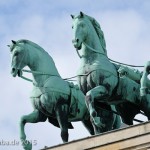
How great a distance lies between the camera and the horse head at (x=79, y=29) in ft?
76.8

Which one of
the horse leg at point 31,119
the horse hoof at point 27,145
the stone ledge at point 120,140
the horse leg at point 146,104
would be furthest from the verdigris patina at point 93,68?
the horse hoof at point 27,145

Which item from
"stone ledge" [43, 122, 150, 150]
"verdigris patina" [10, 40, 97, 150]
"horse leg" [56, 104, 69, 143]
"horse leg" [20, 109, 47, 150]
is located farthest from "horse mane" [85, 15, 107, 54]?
"stone ledge" [43, 122, 150, 150]

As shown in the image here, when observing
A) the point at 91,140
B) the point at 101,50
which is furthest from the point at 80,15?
the point at 91,140

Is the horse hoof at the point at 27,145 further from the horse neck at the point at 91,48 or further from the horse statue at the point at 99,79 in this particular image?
the horse neck at the point at 91,48

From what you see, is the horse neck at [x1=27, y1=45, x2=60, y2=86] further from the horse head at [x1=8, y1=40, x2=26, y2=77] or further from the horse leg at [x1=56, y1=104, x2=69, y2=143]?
the horse leg at [x1=56, y1=104, x2=69, y2=143]

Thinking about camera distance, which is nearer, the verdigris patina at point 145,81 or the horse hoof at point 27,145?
the verdigris patina at point 145,81

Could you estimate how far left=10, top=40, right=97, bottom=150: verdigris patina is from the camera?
24094mm

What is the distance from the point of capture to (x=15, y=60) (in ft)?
79.8

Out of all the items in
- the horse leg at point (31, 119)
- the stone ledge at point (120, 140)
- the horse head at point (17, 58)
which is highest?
Answer: the horse head at point (17, 58)

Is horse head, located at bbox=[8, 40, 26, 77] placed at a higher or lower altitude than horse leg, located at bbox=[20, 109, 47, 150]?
higher

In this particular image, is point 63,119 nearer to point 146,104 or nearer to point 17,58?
point 17,58

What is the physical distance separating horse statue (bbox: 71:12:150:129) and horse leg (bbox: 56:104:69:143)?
74cm

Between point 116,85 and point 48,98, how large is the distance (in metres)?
1.45

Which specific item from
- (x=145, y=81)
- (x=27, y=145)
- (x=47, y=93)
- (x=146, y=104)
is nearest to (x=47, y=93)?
(x=47, y=93)
